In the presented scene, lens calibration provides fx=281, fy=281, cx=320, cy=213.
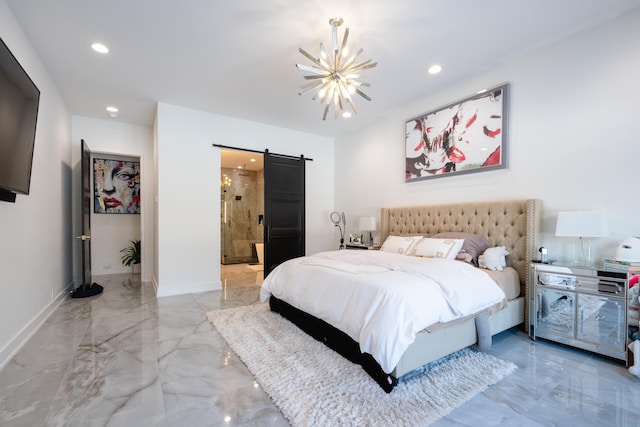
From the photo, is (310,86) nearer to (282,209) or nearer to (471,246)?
(471,246)

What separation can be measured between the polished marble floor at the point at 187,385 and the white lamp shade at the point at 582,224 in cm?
103

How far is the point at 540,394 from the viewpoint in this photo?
6.07ft

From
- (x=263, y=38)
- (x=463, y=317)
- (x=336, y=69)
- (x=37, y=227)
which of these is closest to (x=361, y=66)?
(x=336, y=69)

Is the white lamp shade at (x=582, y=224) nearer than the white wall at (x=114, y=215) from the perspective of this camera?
Yes

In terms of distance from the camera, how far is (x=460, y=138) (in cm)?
370

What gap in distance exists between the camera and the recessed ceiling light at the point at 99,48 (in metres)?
2.82

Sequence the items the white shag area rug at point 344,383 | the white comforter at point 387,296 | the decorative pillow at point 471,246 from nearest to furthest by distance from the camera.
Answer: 1. the white shag area rug at point 344,383
2. the white comforter at point 387,296
3. the decorative pillow at point 471,246

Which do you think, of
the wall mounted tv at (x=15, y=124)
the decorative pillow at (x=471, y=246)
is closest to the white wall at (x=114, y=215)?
the wall mounted tv at (x=15, y=124)

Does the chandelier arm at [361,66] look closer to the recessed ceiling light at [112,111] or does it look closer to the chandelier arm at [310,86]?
the chandelier arm at [310,86]

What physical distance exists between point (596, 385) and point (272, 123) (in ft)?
16.8

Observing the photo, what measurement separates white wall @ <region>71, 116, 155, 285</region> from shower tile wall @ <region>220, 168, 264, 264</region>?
7.57ft

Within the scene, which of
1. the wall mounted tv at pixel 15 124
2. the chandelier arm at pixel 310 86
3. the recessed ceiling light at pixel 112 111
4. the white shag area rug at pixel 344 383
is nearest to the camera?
the white shag area rug at pixel 344 383

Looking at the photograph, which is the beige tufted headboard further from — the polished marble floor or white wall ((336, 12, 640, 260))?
the polished marble floor

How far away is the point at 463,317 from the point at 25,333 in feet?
12.8
